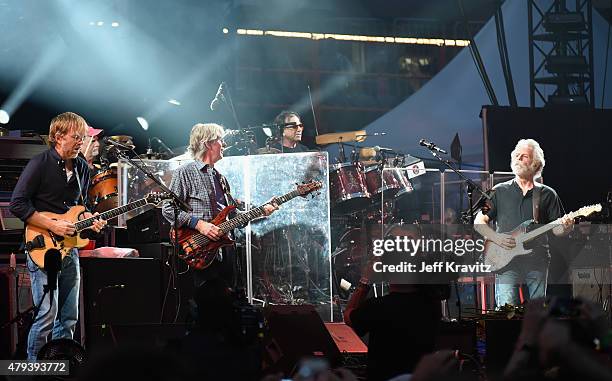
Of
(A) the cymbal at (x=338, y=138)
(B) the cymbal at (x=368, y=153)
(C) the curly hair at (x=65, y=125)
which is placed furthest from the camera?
(A) the cymbal at (x=338, y=138)

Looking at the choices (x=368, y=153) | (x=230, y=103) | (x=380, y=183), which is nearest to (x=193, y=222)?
(x=230, y=103)

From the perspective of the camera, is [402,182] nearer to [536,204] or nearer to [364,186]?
[364,186]

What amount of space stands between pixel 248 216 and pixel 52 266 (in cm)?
224

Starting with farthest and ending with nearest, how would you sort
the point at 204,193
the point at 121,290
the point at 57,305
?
1. the point at 204,193
2. the point at 121,290
3. the point at 57,305

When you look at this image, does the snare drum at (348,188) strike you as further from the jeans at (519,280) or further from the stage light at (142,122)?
the stage light at (142,122)

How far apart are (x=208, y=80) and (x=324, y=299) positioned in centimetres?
566

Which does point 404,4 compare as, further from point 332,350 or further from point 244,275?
point 332,350

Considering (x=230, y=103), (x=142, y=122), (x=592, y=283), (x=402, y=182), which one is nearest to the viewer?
(x=592, y=283)

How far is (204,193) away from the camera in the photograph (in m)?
8.66

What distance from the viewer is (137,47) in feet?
43.7

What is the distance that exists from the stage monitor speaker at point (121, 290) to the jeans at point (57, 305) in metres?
0.96

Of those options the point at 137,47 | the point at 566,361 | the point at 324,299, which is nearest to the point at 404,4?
the point at 137,47

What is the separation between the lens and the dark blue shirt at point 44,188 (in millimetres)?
7273

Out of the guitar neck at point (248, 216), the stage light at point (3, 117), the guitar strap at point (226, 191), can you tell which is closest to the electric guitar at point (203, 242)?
the guitar neck at point (248, 216)
